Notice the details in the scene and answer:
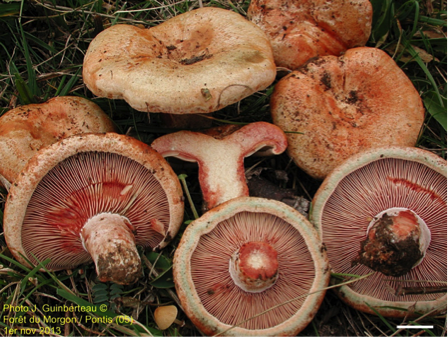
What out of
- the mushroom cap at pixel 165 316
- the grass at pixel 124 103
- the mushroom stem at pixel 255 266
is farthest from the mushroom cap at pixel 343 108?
the mushroom cap at pixel 165 316

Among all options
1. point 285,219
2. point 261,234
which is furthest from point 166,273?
point 285,219

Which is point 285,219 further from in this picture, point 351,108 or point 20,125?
point 20,125

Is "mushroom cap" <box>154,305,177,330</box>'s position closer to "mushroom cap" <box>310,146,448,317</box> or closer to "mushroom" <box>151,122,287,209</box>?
"mushroom" <box>151,122,287,209</box>

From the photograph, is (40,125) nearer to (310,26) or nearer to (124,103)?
(124,103)

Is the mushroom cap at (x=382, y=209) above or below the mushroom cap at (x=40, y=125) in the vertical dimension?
below

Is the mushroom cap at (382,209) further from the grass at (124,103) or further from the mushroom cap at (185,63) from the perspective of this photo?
the mushroom cap at (185,63)

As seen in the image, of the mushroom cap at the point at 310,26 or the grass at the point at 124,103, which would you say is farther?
the mushroom cap at the point at 310,26

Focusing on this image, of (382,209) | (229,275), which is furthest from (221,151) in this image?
(382,209)
